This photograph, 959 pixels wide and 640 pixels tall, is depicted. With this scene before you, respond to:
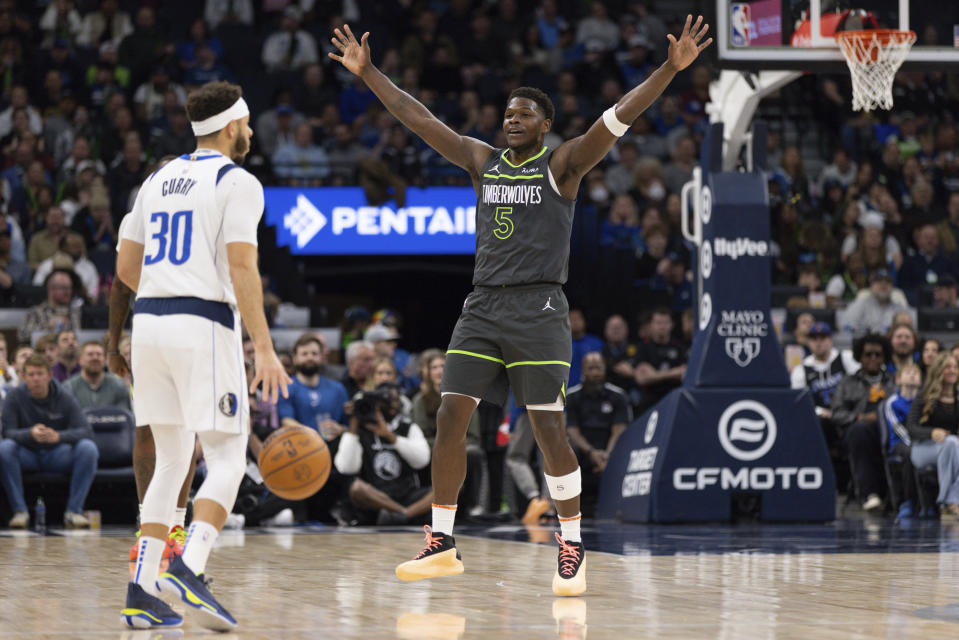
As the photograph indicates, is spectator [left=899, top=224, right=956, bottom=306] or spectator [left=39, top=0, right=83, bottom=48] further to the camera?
spectator [left=39, top=0, right=83, bottom=48]

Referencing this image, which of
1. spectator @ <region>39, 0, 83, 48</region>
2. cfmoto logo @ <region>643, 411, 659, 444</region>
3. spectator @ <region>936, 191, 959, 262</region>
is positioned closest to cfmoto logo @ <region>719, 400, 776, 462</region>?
cfmoto logo @ <region>643, 411, 659, 444</region>

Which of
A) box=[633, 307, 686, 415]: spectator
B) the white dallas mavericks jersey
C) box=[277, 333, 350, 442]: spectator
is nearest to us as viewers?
the white dallas mavericks jersey

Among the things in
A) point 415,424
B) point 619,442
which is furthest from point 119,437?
point 619,442

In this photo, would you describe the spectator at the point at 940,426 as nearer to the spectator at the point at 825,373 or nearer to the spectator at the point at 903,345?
the spectator at the point at 903,345

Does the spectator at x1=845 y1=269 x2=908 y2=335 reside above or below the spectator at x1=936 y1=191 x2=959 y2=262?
below

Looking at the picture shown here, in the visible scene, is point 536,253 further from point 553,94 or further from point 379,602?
point 553,94

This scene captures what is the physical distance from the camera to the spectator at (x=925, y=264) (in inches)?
688

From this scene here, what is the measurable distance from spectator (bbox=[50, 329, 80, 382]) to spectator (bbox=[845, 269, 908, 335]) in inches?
325

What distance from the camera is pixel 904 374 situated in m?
13.1

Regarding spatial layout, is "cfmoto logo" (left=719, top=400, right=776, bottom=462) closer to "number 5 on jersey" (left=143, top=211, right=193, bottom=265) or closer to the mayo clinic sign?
the mayo clinic sign

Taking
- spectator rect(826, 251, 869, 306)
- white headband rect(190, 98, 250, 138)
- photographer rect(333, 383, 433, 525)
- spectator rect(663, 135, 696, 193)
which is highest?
spectator rect(663, 135, 696, 193)

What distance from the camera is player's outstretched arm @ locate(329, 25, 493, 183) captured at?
23.5 feet

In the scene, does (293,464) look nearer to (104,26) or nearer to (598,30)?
(104,26)

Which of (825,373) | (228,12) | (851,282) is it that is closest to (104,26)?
(228,12)
